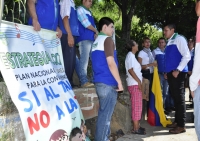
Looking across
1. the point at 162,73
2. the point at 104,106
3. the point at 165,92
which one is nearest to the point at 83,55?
the point at 104,106

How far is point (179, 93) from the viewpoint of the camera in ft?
15.3

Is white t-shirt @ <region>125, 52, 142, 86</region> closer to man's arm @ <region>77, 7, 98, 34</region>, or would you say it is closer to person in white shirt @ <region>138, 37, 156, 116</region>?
man's arm @ <region>77, 7, 98, 34</region>

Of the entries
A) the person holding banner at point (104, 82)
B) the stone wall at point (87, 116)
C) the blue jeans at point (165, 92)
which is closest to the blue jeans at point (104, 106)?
the person holding banner at point (104, 82)

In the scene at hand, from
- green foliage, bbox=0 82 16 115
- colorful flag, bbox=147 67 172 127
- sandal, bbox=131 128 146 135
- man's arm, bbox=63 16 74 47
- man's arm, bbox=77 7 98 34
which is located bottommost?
sandal, bbox=131 128 146 135

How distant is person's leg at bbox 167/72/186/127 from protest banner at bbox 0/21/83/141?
7.15ft

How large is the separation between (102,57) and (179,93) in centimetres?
192

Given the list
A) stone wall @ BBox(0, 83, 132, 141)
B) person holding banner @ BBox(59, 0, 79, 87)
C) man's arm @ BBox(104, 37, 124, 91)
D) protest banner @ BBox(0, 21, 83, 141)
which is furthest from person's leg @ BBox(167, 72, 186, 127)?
protest banner @ BBox(0, 21, 83, 141)

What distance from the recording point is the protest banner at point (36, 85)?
2488mm

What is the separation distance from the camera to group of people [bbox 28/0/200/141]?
133 inches

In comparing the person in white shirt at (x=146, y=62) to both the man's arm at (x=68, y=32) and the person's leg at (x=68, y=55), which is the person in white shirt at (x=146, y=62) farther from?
the man's arm at (x=68, y=32)

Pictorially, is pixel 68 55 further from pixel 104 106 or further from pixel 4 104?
pixel 4 104

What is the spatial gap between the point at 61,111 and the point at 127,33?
8527mm

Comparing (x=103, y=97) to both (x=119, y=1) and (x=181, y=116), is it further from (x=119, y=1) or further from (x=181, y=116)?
(x=119, y=1)

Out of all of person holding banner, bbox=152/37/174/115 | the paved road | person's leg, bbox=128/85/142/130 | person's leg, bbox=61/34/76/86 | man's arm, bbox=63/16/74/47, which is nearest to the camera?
man's arm, bbox=63/16/74/47
